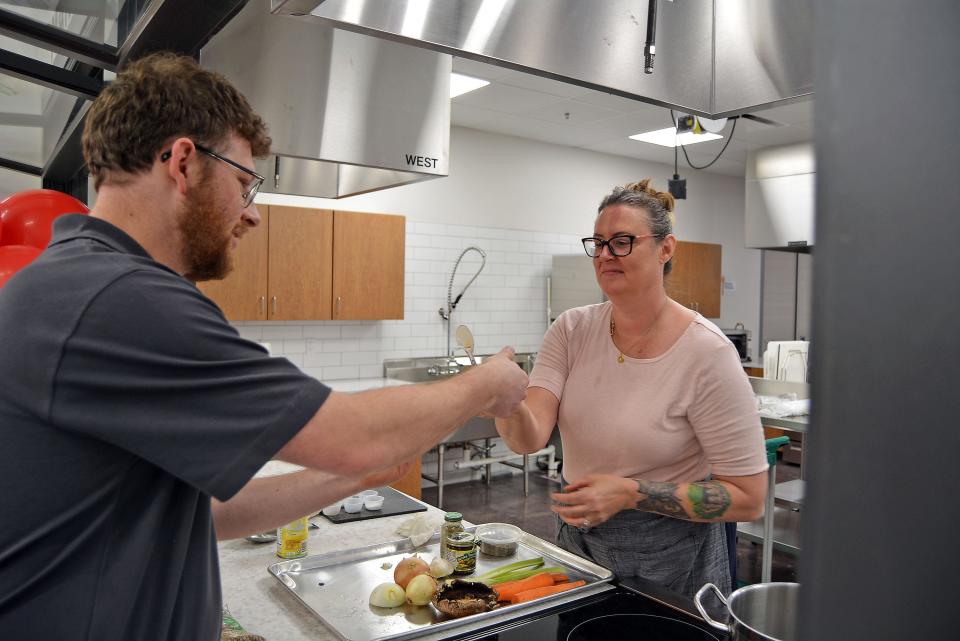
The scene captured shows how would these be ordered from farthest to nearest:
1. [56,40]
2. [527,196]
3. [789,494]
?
1. [527,196]
2. [789,494]
3. [56,40]

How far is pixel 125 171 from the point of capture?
1045mm

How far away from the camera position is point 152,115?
3.43ft

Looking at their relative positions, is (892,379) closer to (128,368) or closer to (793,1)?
(128,368)

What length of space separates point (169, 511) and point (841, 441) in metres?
0.93

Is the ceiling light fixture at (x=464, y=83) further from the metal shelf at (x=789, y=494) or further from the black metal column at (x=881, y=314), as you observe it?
the black metal column at (x=881, y=314)

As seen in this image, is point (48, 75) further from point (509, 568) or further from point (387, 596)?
point (509, 568)

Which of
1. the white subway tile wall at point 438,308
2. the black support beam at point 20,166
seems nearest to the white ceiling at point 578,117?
the white subway tile wall at point 438,308

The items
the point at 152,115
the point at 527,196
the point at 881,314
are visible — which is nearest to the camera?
the point at 881,314

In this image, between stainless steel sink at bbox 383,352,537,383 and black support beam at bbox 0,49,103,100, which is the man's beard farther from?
stainless steel sink at bbox 383,352,537,383

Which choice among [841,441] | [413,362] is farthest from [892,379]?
[413,362]

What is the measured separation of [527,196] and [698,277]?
7.23 ft

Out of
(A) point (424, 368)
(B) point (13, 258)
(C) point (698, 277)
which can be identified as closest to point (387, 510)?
(B) point (13, 258)

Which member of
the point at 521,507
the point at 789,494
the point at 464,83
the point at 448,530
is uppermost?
the point at 464,83

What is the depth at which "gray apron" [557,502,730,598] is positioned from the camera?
5.85 feet
